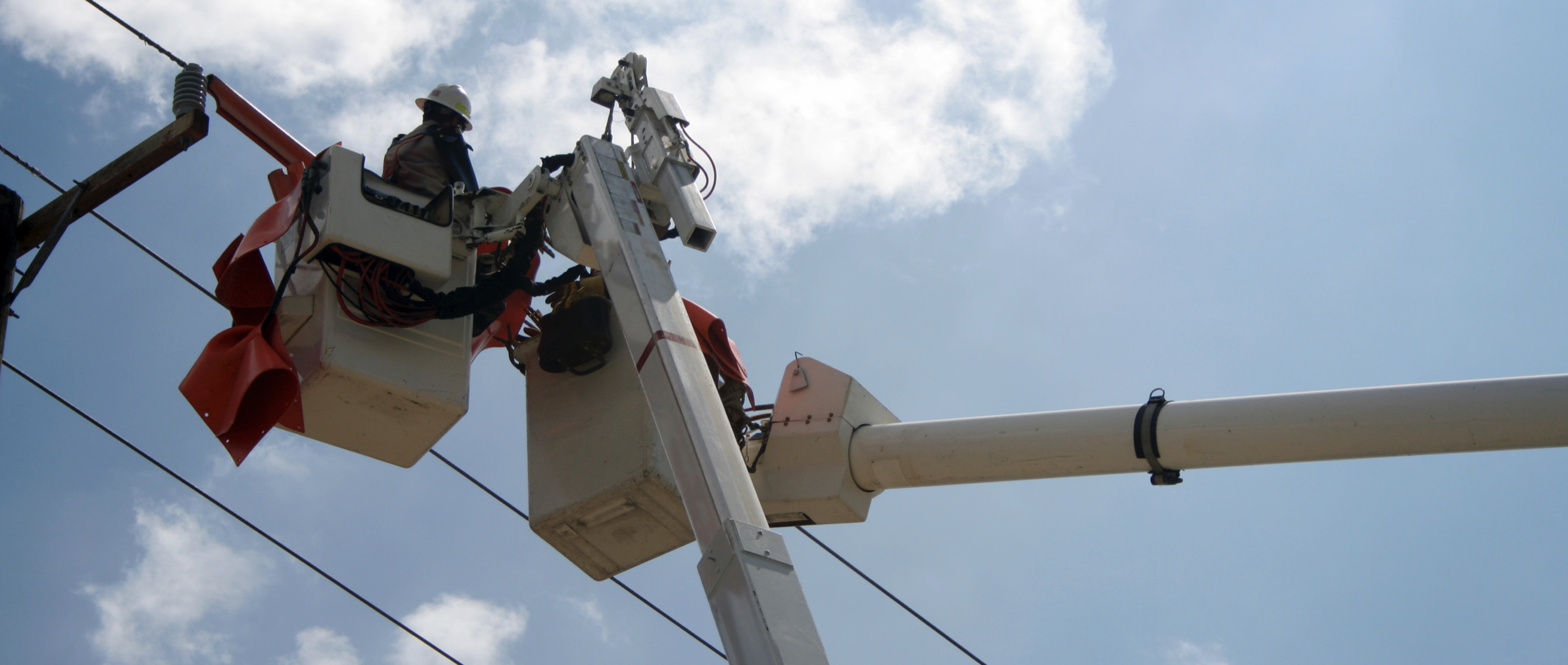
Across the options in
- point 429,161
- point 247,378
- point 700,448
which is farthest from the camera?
point 429,161

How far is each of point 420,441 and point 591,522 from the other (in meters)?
0.92

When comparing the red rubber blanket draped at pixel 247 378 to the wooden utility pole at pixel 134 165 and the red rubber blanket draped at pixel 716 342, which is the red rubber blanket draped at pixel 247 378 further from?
the red rubber blanket draped at pixel 716 342

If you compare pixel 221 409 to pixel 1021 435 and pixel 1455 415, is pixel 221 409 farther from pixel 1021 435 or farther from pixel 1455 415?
pixel 1455 415

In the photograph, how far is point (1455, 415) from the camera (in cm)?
529

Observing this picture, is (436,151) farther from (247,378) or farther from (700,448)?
(700,448)

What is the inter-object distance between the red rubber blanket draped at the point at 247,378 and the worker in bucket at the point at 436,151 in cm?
60

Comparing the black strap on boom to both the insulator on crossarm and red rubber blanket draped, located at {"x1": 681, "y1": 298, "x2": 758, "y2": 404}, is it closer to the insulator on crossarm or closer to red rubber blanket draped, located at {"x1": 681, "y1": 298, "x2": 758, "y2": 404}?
red rubber blanket draped, located at {"x1": 681, "y1": 298, "x2": 758, "y2": 404}

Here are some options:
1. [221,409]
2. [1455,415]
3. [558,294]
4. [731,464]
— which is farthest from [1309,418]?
[221,409]

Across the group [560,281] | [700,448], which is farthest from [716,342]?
[700,448]

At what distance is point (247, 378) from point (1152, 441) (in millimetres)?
3988

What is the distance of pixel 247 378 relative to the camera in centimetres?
604

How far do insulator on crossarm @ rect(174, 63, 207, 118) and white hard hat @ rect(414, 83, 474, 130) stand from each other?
5.37 ft

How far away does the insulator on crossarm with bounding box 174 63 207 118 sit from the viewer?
19.1 feet

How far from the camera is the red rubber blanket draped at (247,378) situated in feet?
19.9
